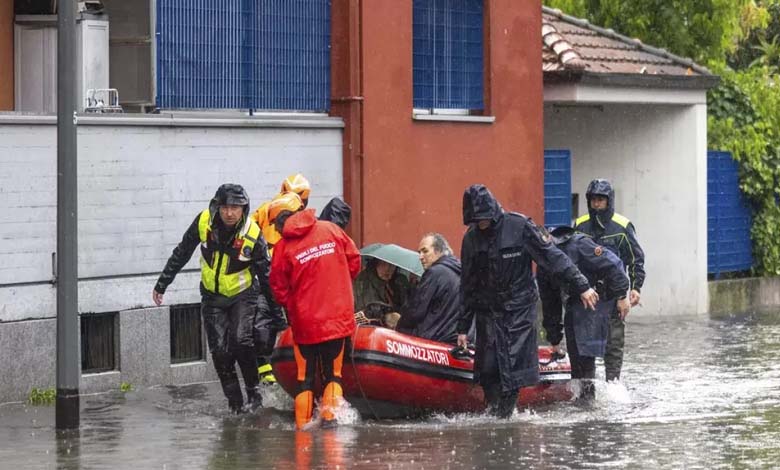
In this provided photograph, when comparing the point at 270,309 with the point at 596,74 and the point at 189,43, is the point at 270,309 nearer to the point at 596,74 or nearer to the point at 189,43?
the point at 189,43

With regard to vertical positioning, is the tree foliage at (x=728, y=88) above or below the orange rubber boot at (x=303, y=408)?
above

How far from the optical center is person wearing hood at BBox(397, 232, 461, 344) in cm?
1396

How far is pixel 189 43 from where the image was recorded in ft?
53.9

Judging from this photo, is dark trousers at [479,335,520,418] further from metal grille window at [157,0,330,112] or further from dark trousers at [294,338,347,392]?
metal grille window at [157,0,330,112]

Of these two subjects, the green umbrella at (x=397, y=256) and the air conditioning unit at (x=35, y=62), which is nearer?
the green umbrella at (x=397, y=256)

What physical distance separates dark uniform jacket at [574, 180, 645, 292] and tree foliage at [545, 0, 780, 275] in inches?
397

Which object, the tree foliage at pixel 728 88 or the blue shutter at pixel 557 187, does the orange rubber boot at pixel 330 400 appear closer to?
the blue shutter at pixel 557 187

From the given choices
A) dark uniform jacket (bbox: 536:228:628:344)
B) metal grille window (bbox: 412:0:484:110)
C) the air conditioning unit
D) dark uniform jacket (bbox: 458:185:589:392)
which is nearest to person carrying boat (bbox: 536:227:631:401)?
dark uniform jacket (bbox: 536:228:628:344)

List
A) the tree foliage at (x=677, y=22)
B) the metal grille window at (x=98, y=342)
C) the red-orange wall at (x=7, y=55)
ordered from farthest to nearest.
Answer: the tree foliage at (x=677, y=22)
the red-orange wall at (x=7, y=55)
the metal grille window at (x=98, y=342)

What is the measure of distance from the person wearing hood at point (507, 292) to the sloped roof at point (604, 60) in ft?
25.3

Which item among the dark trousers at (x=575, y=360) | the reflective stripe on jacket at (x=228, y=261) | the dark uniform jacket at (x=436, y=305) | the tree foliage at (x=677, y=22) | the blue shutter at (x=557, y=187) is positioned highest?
the tree foliage at (x=677, y=22)

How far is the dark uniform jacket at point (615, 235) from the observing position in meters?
15.2

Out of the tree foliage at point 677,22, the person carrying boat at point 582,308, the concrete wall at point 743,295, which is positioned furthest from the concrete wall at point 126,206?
the tree foliage at point 677,22

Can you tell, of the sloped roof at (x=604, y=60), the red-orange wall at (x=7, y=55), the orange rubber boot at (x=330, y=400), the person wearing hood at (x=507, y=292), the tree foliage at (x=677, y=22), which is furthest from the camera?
the tree foliage at (x=677, y=22)
